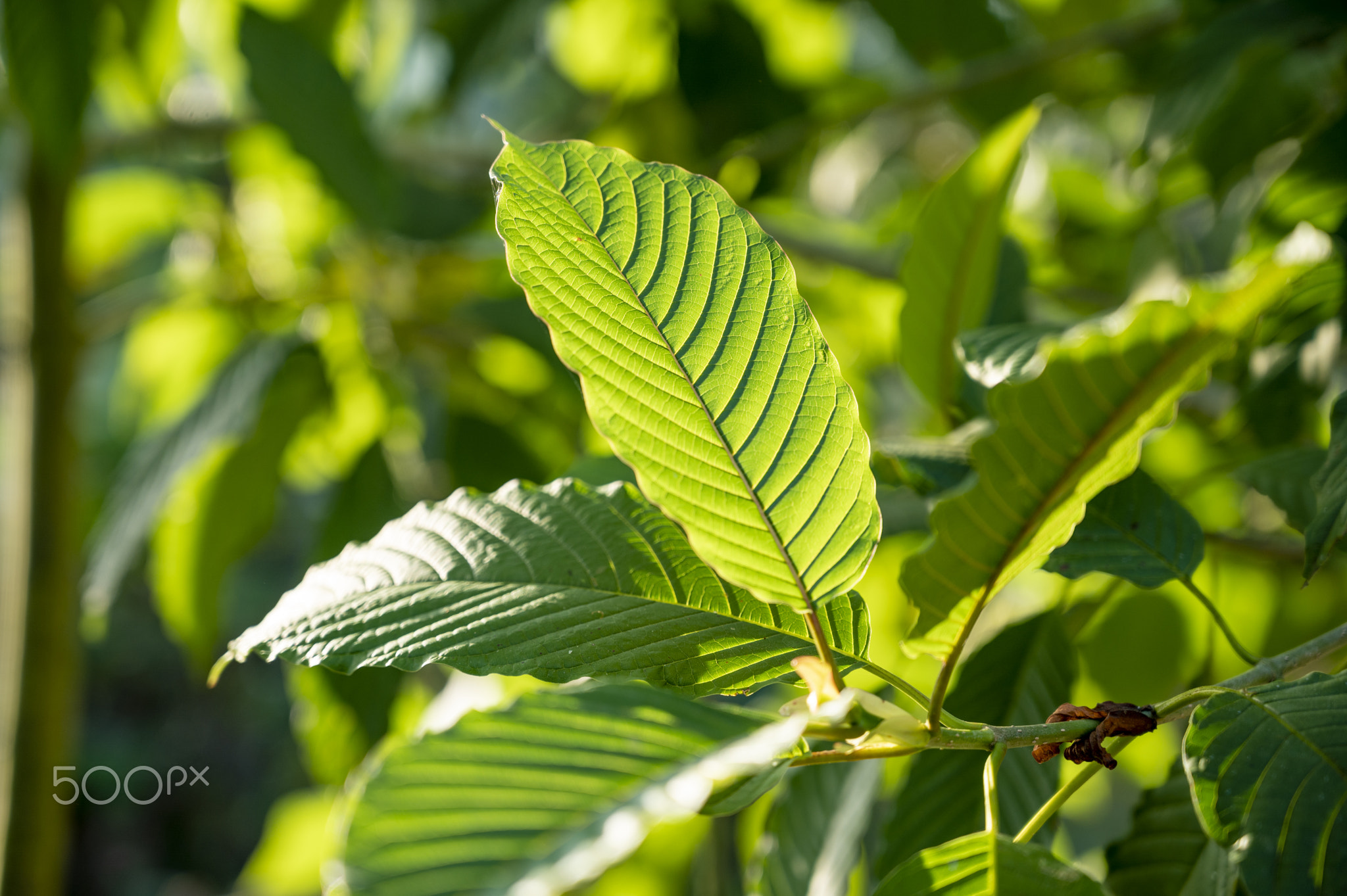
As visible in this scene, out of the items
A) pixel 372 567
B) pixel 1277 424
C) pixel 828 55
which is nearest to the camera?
pixel 372 567

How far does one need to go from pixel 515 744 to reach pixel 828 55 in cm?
121

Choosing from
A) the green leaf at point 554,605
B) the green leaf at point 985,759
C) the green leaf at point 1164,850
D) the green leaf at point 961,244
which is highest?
the green leaf at point 961,244

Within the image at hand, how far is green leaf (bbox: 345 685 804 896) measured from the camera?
0.22m

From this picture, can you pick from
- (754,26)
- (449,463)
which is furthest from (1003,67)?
(449,463)

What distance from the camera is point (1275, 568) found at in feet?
3.08

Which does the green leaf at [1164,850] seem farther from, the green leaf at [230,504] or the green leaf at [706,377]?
the green leaf at [230,504]

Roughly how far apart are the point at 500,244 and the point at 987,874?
767 millimetres

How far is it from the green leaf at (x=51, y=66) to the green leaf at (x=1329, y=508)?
39.1 inches

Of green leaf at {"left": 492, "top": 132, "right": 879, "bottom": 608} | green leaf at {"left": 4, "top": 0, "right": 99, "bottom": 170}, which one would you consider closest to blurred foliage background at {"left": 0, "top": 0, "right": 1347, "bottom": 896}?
green leaf at {"left": 4, "top": 0, "right": 99, "bottom": 170}

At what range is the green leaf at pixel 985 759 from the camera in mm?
528

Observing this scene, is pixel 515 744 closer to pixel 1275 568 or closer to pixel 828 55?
pixel 1275 568

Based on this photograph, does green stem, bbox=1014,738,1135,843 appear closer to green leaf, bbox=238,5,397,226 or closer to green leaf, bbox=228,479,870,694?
green leaf, bbox=228,479,870,694

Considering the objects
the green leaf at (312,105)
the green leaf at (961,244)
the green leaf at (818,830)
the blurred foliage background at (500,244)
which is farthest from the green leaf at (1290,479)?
the green leaf at (312,105)

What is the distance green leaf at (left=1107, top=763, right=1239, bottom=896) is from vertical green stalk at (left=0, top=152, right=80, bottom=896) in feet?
3.16
